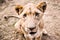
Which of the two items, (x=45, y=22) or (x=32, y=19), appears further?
(x=45, y=22)

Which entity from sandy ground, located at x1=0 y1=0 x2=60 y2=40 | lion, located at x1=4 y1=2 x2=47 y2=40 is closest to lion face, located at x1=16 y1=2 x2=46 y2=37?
lion, located at x1=4 y1=2 x2=47 y2=40

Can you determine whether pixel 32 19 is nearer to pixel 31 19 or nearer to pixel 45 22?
pixel 31 19

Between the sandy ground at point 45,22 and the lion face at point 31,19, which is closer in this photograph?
the lion face at point 31,19

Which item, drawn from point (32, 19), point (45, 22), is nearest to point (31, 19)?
point (32, 19)

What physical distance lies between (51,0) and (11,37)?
2.38 meters

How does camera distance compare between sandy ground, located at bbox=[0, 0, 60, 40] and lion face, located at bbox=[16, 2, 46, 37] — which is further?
sandy ground, located at bbox=[0, 0, 60, 40]

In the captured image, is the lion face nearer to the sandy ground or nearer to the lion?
the lion

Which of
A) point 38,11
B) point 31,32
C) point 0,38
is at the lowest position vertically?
point 0,38

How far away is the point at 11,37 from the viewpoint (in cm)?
486

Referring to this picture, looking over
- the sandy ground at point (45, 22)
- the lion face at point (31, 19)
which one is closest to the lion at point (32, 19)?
the lion face at point (31, 19)

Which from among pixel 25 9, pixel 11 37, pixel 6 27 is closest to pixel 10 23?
pixel 6 27

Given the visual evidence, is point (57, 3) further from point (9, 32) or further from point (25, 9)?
point (25, 9)

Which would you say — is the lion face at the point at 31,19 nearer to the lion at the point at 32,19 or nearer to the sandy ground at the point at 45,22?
the lion at the point at 32,19

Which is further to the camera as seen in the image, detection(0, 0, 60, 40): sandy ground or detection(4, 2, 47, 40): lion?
detection(0, 0, 60, 40): sandy ground
